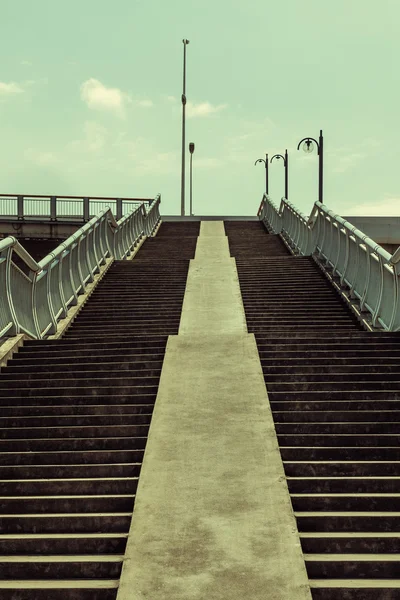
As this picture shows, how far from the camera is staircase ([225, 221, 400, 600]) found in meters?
5.46

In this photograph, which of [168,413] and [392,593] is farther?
[168,413]

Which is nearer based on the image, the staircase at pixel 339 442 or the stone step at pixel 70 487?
the staircase at pixel 339 442

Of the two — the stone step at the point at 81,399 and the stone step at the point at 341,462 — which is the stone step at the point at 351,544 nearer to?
the stone step at the point at 341,462

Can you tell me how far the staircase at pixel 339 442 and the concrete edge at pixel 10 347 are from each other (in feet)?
8.37

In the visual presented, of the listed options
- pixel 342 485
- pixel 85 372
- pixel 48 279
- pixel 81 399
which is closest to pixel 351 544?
pixel 342 485

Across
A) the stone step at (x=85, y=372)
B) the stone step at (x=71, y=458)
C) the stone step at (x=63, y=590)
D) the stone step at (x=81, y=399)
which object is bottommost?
the stone step at (x=63, y=590)

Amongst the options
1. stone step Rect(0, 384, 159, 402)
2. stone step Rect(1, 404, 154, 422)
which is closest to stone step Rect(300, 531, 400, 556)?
stone step Rect(1, 404, 154, 422)

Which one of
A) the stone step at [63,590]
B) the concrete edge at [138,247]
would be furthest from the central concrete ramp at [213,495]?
the concrete edge at [138,247]

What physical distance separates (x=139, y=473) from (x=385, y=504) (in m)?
1.68

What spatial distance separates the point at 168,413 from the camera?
25.4 ft

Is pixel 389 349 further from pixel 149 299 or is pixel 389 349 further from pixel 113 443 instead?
pixel 149 299

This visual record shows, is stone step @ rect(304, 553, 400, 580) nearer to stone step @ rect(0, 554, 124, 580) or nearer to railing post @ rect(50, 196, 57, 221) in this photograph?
stone step @ rect(0, 554, 124, 580)

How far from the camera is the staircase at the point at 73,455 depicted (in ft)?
18.1

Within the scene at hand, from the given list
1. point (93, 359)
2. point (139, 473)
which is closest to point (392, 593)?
point (139, 473)
